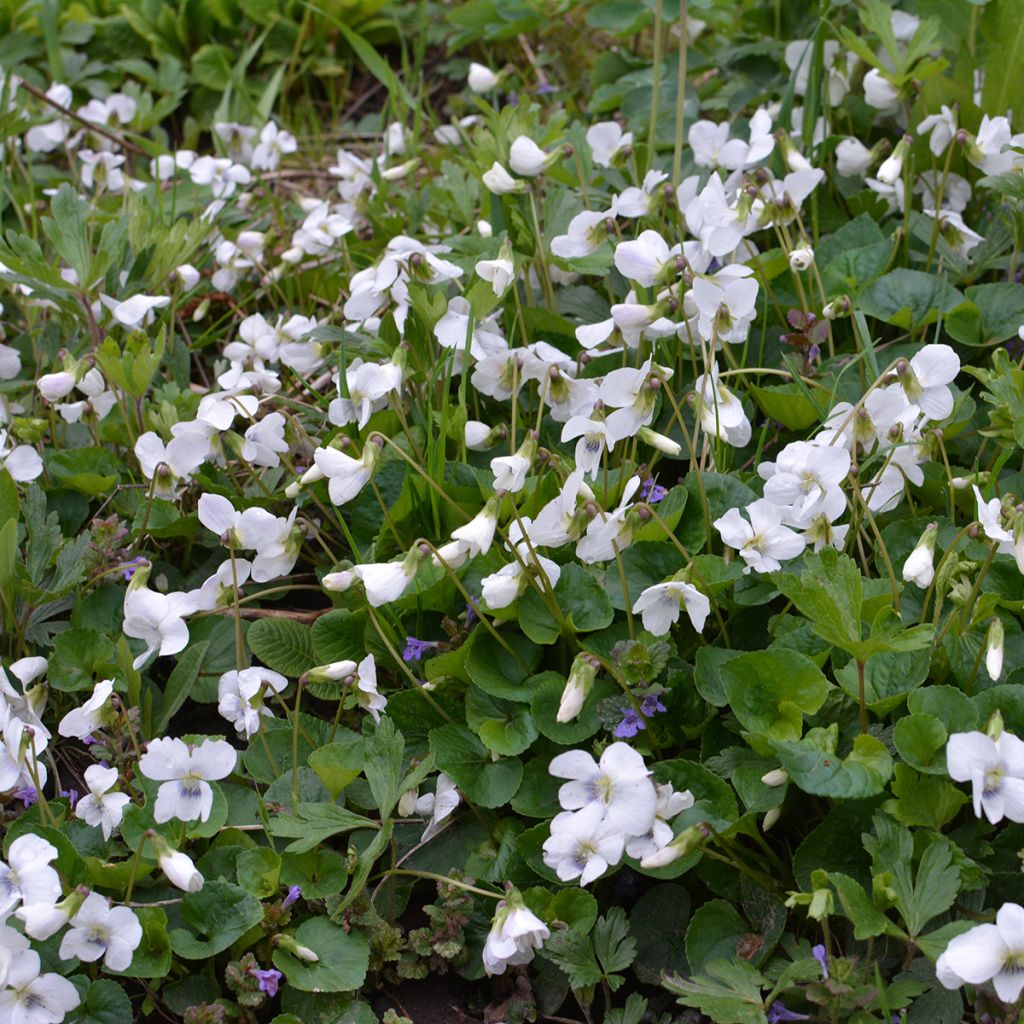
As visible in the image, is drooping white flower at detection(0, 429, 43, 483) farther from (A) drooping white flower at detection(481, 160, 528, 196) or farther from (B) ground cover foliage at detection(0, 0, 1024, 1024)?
(A) drooping white flower at detection(481, 160, 528, 196)

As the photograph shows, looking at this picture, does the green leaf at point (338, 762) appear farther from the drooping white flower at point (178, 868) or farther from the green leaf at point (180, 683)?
the green leaf at point (180, 683)

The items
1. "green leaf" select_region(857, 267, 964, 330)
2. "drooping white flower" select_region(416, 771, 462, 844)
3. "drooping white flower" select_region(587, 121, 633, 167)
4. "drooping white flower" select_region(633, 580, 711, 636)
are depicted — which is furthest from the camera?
"drooping white flower" select_region(587, 121, 633, 167)

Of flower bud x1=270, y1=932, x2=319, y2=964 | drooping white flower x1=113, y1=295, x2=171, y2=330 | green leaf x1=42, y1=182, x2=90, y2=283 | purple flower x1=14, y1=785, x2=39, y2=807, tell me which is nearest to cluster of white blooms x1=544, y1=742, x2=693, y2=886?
flower bud x1=270, y1=932, x2=319, y2=964

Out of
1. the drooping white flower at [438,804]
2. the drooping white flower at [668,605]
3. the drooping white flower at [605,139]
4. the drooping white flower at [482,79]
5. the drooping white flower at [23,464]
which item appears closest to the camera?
the drooping white flower at [668,605]

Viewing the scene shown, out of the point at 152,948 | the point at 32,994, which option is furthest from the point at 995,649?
the point at 32,994

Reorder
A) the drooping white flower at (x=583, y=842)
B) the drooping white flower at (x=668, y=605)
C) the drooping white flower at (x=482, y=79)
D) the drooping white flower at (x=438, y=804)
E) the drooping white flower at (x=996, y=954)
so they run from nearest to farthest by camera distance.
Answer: the drooping white flower at (x=996, y=954), the drooping white flower at (x=583, y=842), the drooping white flower at (x=668, y=605), the drooping white flower at (x=438, y=804), the drooping white flower at (x=482, y=79)

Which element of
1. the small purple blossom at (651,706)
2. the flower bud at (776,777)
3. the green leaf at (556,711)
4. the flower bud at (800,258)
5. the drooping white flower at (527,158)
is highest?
the drooping white flower at (527,158)

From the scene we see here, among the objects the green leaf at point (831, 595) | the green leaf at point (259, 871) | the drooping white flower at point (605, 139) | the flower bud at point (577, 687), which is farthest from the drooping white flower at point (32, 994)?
the drooping white flower at point (605, 139)

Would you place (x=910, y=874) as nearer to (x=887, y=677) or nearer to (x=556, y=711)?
(x=887, y=677)
